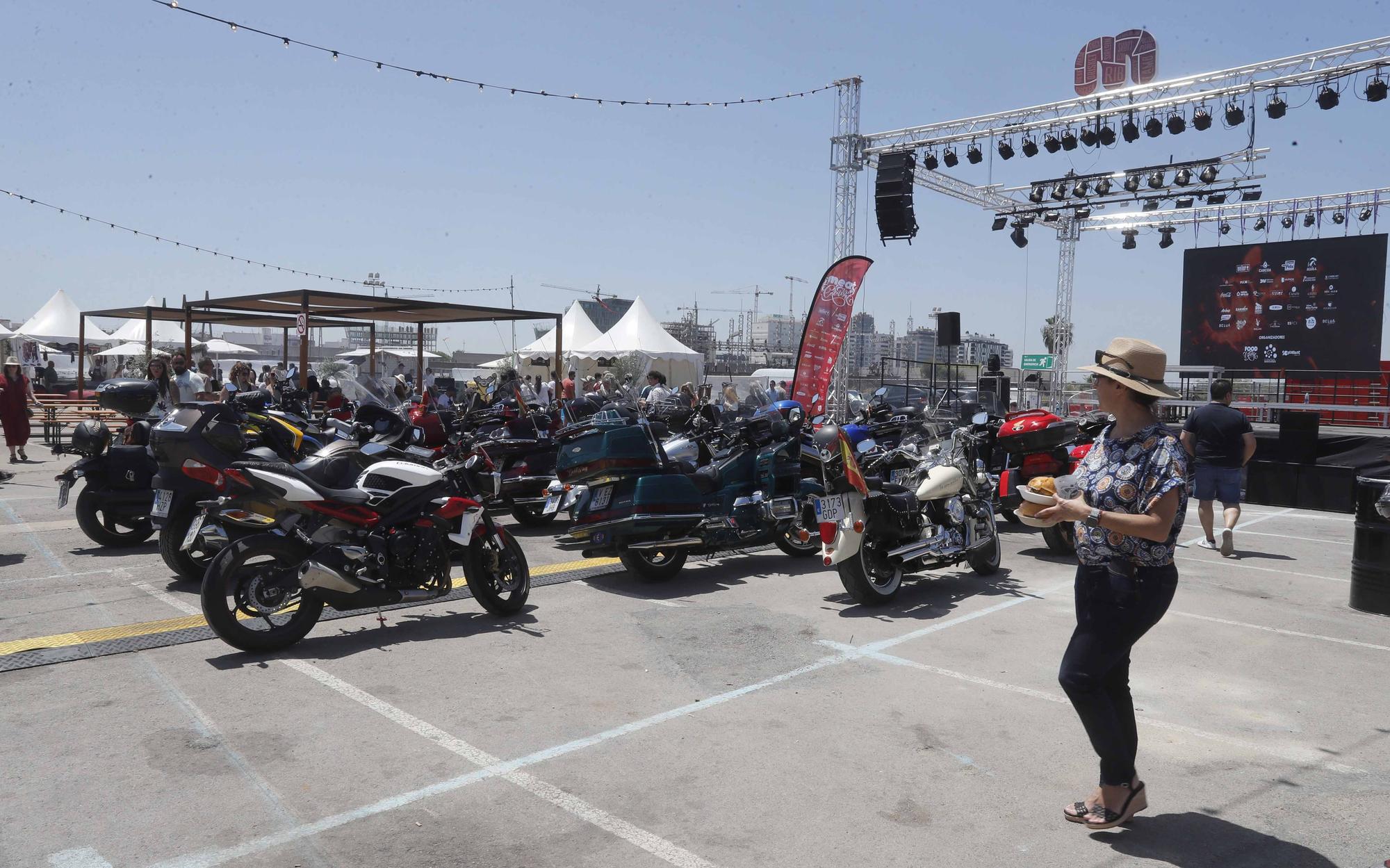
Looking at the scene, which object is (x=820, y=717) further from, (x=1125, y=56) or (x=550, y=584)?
(x=1125, y=56)

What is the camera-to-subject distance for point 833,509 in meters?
6.84

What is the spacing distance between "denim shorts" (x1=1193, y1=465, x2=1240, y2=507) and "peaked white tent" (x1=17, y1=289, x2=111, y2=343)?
3156cm

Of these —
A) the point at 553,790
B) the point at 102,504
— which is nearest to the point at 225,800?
the point at 553,790

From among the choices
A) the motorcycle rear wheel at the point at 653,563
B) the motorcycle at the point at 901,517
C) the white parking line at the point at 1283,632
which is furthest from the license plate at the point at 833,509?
the white parking line at the point at 1283,632

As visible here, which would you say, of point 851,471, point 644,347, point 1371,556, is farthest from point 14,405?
point 644,347

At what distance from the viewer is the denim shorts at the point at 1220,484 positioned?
9.63 metres

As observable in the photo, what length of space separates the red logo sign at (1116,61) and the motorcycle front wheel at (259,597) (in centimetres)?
1761

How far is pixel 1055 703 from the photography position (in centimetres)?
497

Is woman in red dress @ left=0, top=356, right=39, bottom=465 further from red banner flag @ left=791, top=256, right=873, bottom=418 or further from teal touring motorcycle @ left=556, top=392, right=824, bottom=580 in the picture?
red banner flag @ left=791, top=256, right=873, bottom=418

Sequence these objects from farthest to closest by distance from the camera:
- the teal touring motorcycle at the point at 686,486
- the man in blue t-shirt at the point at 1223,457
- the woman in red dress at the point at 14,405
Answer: the woman in red dress at the point at 14,405
the man in blue t-shirt at the point at 1223,457
the teal touring motorcycle at the point at 686,486

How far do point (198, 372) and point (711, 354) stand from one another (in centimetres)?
5366

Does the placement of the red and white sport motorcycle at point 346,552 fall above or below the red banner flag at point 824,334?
below

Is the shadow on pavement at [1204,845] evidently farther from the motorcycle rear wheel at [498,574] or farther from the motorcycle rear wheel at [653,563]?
the motorcycle rear wheel at [653,563]

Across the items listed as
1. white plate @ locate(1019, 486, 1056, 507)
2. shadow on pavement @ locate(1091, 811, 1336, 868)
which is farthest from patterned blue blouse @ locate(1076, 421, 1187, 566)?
shadow on pavement @ locate(1091, 811, 1336, 868)
